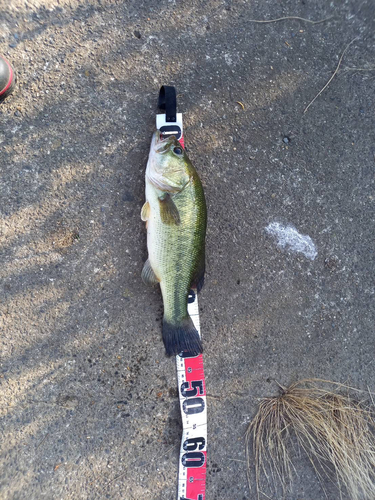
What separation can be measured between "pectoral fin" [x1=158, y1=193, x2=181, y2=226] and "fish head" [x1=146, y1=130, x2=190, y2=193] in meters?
0.07

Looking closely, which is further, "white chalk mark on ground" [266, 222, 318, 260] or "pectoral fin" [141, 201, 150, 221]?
"white chalk mark on ground" [266, 222, 318, 260]

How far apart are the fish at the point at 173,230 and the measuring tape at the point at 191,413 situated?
253 millimetres

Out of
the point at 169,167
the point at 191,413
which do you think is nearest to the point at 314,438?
the point at 191,413

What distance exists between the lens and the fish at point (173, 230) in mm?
2395

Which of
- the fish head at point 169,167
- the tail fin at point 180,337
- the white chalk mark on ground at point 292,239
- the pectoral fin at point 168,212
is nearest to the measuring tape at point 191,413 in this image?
the tail fin at point 180,337

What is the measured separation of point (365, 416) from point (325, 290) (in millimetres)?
1278

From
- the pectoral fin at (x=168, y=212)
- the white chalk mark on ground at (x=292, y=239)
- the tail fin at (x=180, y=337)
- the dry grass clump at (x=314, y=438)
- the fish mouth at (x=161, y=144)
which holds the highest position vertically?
the fish mouth at (x=161, y=144)

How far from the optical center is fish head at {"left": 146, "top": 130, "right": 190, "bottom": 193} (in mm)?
2383

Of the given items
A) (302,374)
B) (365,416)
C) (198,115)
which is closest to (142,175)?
(198,115)

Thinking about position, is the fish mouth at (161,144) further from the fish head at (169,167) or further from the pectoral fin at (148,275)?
the pectoral fin at (148,275)

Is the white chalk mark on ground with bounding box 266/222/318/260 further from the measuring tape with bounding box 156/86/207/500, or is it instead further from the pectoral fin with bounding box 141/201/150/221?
the pectoral fin with bounding box 141/201/150/221

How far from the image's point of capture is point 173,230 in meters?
2.40

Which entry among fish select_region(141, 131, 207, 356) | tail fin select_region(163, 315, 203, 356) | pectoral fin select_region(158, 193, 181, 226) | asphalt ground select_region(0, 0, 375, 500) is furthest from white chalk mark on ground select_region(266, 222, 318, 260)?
tail fin select_region(163, 315, 203, 356)

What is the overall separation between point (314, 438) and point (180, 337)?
66.5 inches
